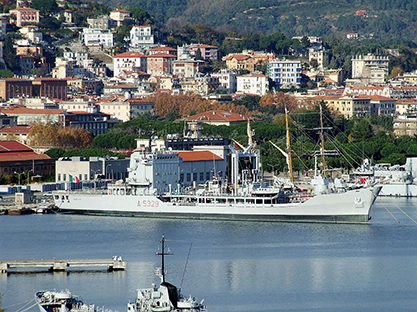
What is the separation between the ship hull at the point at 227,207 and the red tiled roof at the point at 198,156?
660 cm

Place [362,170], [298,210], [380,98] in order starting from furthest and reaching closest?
[380,98]
[362,170]
[298,210]

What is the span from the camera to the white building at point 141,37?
129 m

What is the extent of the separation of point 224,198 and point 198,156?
361 inches

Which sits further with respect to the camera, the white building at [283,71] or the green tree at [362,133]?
the white building at [283,71]

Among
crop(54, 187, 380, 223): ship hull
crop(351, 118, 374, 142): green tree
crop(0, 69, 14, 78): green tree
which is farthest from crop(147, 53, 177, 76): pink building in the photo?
crop(54, 187, 380, 223): ship hull

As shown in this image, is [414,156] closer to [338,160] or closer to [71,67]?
[338,160]

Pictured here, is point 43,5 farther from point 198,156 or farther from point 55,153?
point 198,156

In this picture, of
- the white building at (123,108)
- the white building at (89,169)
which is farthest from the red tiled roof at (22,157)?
the white building at (123,108)

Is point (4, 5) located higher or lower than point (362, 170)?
higher

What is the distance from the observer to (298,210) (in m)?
44.6

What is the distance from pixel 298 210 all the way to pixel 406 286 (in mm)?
14448

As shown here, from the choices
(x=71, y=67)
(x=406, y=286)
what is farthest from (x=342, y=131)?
(x=406, y=286)

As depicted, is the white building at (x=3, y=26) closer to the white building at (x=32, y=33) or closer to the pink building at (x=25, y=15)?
the white building at (x=32, y=33)

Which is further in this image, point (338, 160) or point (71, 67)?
point (71, 67)
